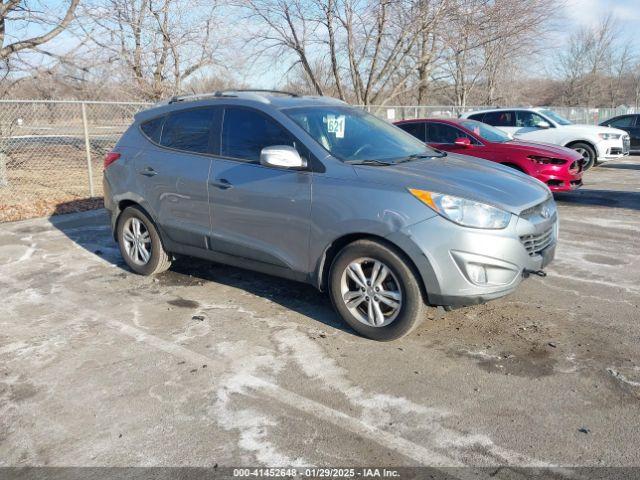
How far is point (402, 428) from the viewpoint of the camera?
Answer: 292 centimetres

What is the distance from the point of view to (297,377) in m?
3.49

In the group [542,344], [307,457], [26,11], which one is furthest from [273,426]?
[26,11]

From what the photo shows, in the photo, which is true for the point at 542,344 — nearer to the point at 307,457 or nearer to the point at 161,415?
the point at 307,457

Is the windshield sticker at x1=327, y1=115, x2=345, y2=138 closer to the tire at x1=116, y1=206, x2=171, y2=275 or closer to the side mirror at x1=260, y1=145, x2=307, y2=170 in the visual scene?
the side mirror at x1=260, y1=145, x2=307, y2=170

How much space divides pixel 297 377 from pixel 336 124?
2.20 metres

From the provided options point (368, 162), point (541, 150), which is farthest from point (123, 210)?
point (541, 150)

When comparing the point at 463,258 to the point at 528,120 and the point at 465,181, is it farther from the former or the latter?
the point at 528,120

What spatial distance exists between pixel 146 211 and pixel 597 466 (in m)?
4.35

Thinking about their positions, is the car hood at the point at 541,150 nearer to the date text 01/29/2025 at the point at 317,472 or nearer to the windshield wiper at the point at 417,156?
the windshield wiper at the point at 417,156

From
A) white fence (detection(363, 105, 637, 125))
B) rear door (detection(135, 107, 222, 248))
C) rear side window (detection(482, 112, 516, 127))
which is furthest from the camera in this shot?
white fence (detection(363, 105, 637, 125))

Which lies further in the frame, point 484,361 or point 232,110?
point 232,110

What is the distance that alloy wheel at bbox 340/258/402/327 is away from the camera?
12.6 ft

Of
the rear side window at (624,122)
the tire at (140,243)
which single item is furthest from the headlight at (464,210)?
the rear side window at (624,122)

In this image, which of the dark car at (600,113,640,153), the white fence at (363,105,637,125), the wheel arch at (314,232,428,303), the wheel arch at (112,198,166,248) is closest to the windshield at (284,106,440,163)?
the wheel arch at (314,232,428,303)
